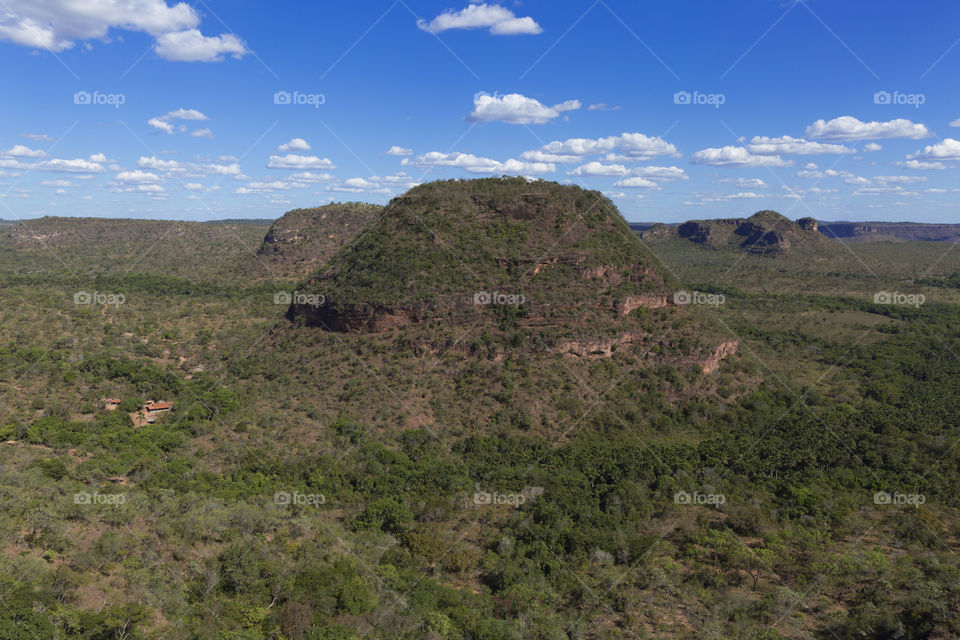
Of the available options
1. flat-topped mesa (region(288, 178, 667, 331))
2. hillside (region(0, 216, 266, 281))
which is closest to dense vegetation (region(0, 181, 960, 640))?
flat-topped mesa (region(288, 178, 667, 331))

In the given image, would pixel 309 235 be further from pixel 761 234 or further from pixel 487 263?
pixel 761 234

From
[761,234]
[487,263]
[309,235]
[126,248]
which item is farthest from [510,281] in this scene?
[761,234]

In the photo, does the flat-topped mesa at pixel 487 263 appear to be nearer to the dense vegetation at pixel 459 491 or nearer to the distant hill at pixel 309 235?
the dense vegetation at pixel 459 491

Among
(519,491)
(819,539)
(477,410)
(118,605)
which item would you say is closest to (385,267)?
(477,410)

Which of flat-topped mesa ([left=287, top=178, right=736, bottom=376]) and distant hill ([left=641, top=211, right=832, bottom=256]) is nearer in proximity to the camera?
flat-topped mesa ([left=287, top=178, right=736, bottom=376])

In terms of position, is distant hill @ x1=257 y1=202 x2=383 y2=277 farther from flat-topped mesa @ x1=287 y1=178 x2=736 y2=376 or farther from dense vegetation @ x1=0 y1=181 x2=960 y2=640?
flat-topped mesa @ x1=287 y1=178 x2=736 y2=376
